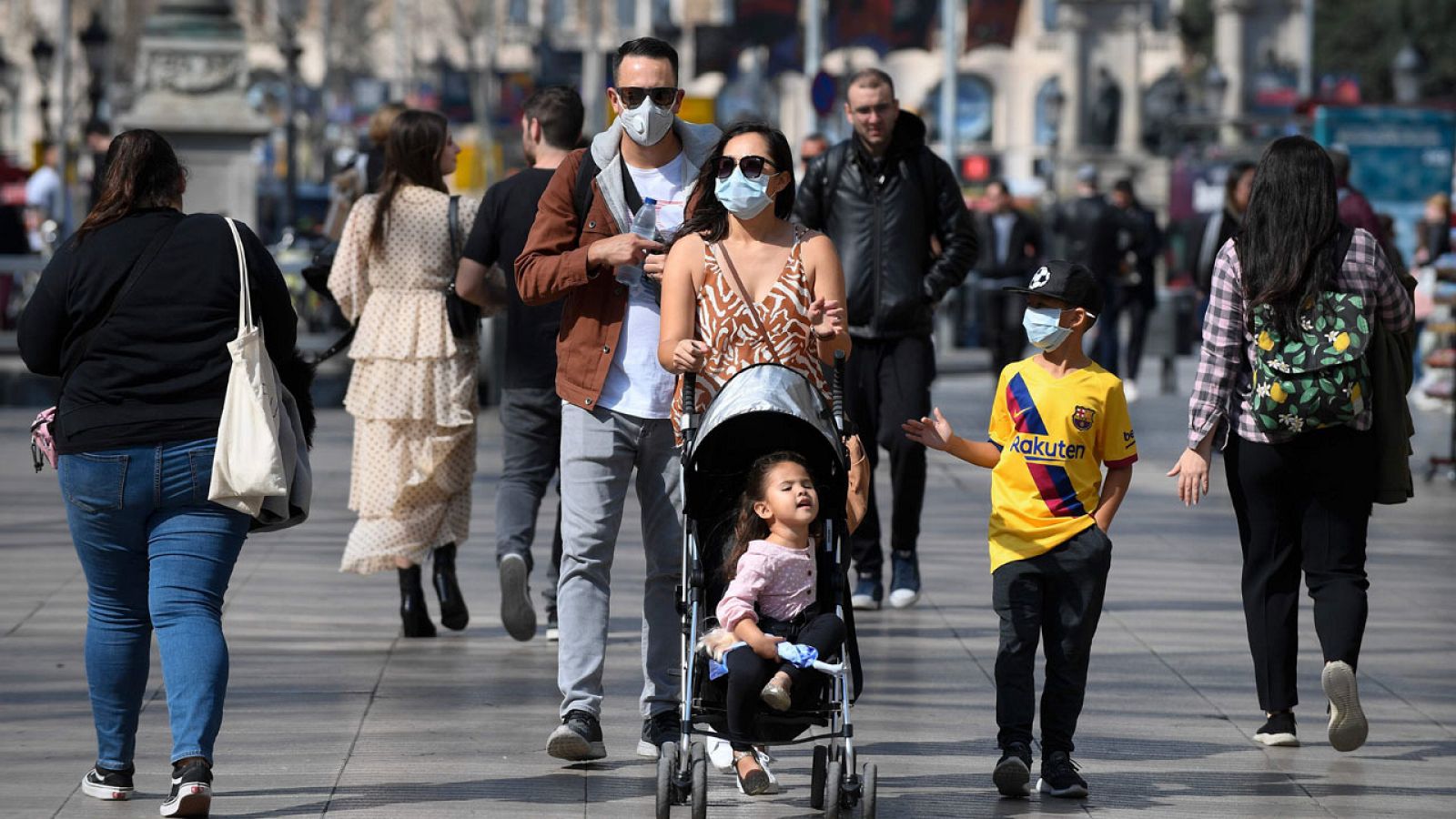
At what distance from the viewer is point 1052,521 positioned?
21.7 feet

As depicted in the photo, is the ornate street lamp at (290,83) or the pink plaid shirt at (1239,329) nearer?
the pink plaid shirt at (1239,329)

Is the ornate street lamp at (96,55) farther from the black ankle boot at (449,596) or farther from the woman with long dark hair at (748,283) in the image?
the woman with long dark hair at (748,283)

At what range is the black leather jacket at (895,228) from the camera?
9.95 m

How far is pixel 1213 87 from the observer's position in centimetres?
4775

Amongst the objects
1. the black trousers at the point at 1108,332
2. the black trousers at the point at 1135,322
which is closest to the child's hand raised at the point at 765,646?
the black trousers at the point at 1108,332

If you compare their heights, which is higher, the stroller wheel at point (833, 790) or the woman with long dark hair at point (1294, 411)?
the woman with long dark hair at point (1294, 411)

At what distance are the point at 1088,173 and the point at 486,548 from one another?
462 inches

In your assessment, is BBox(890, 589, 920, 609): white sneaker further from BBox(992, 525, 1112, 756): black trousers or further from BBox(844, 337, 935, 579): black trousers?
BBox(992, 525, 1112, 756): black trousers

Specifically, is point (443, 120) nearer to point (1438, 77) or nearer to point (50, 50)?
point (50, 50)

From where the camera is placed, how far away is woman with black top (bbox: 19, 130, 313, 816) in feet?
20.6

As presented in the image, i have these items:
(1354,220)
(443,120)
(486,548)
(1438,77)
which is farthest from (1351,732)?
(1438,77)

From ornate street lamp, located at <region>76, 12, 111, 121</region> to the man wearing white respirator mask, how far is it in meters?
33.0

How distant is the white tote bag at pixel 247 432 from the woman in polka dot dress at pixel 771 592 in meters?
1.16

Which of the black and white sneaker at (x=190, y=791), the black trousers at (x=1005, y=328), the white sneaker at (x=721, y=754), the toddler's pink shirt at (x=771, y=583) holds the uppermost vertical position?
the toddler's pink shirt at (x=771, y=583)
